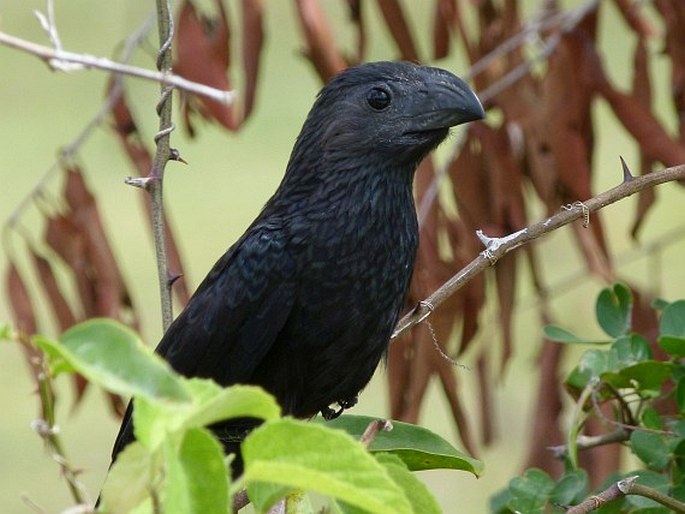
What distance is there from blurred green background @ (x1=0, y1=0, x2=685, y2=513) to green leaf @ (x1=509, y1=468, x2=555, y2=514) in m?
4.39

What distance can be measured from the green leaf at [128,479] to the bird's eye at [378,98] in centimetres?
163

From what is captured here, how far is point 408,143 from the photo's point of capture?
8.56 ft

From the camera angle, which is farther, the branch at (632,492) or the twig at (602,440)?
the twig at (602,440)

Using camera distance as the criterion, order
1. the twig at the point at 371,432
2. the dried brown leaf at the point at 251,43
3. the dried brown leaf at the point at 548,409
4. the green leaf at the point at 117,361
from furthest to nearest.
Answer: the dried brown leaf at the point at 548,409
the dried brown leaf at the point at 251,43
the twig at the point at 371,432
the green leaf at the point at 117,361

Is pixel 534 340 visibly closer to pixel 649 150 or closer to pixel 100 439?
pixel 100 439

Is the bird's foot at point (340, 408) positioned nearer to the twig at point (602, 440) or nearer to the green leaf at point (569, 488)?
the twig at point (602, 440)

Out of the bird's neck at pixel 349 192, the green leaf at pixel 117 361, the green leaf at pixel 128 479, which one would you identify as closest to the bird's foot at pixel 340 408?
the bird's neck at pixel 349 192

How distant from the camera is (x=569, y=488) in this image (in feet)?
6.52

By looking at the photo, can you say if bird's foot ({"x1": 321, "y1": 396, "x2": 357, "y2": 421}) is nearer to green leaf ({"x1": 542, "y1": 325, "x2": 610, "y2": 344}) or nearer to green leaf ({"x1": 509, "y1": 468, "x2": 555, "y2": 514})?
green leaf ({"x1": 542, "y1": 325, "x2": 610, "y2": 344})

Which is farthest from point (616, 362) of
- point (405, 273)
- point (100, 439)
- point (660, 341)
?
point (100, 439)

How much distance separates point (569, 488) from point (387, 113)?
926 mm

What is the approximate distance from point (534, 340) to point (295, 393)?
5765mm

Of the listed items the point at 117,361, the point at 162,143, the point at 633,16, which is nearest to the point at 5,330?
the point at 117,361

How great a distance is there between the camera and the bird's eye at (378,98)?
103 inches
